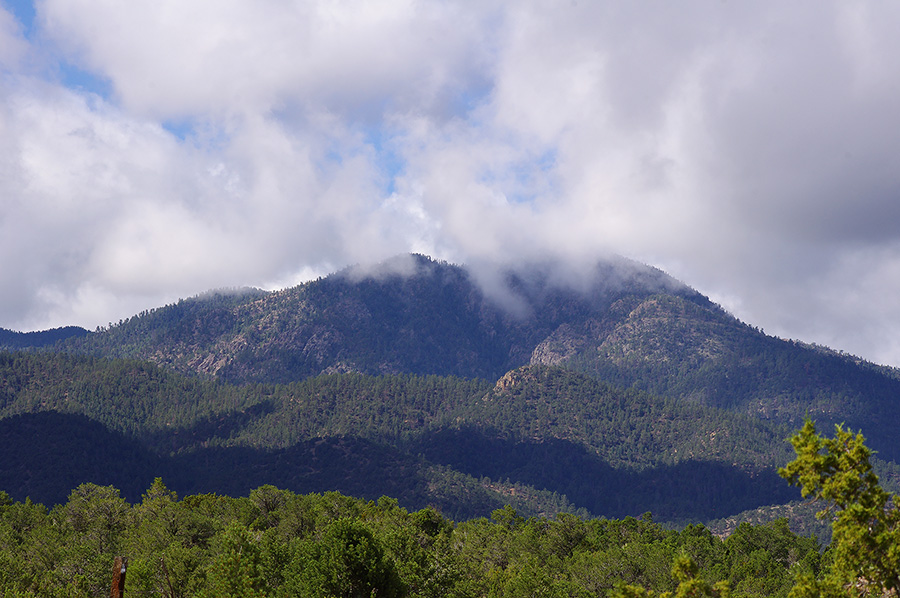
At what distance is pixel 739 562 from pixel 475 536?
47919 millimetres

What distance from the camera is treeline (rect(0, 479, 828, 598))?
209 feet

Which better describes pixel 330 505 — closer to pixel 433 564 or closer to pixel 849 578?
A: pixel 433 564

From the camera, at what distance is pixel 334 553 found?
205 ft

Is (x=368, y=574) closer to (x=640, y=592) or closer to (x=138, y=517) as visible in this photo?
(x=640, y=592)

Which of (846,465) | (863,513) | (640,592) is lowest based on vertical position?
(640,592)

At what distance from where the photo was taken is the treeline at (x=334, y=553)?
209 ft

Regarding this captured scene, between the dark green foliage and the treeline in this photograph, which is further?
the treeline

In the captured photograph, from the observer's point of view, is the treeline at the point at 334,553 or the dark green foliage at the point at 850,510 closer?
the dark green foliage at the point at 850,510

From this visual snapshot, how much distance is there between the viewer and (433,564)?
3226 inches

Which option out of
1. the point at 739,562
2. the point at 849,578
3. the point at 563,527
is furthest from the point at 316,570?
the point at 563,527

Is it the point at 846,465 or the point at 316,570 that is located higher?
the point at 846,465

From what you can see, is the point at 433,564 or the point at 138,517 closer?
the point at 433,564

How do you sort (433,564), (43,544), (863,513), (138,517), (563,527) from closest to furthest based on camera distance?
(863,513) < (433,564) < (43,544) < (138,517) < (563,527)

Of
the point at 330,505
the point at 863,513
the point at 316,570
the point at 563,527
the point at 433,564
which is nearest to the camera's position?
the point at 863,513
